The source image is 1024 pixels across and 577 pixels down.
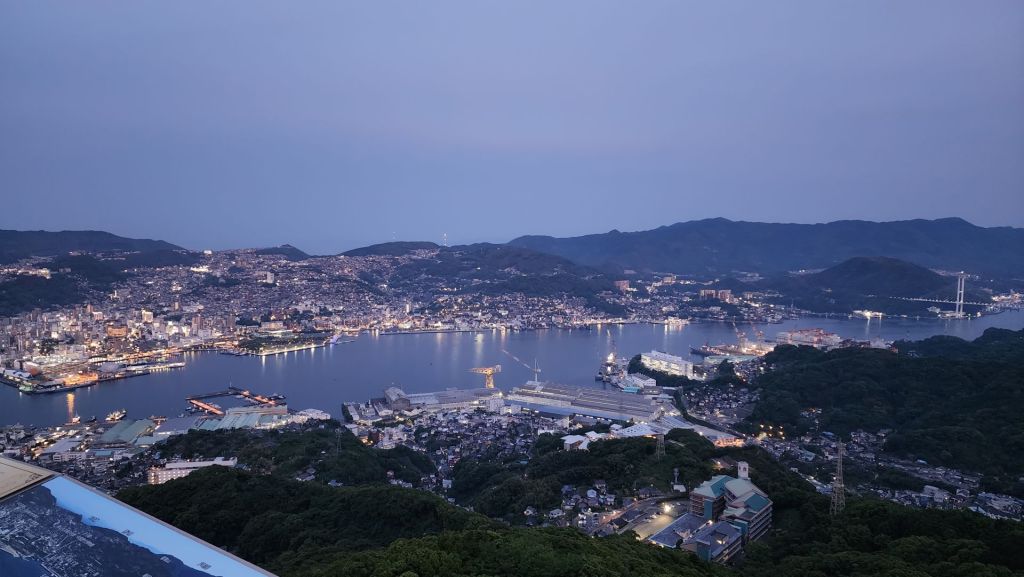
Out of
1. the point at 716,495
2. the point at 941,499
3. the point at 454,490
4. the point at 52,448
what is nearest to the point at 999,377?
the point at 941,499

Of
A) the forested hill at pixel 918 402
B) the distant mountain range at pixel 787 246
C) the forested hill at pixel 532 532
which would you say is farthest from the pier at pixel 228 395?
the distant mountain range at pixel 787 246

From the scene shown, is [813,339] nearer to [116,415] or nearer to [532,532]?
[532,532]

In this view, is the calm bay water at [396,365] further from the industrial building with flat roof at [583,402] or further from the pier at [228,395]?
the industrial building with flat roof at [583,402]

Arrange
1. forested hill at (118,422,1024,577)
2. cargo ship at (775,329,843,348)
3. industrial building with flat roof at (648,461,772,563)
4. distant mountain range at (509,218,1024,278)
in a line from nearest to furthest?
forested hill at (118,422,1024,577)
industrial building with flat roof at (648,461,772,563)
cargo ship at (775,329,843,348)
distant mountain range at (509,218,1024,278)

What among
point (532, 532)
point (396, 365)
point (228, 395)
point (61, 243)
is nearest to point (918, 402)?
point (532, 532)

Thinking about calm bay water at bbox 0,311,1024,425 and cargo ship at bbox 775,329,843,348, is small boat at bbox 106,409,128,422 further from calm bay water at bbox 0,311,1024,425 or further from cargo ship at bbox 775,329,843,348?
cargo ship at bbox 775,329,843,348

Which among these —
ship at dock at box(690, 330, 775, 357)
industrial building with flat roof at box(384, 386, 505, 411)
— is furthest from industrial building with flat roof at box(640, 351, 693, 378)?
industrial building with flat roof at box(384, 386, 505, 411)

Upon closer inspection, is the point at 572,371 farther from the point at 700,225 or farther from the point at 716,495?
the point at 700,225
